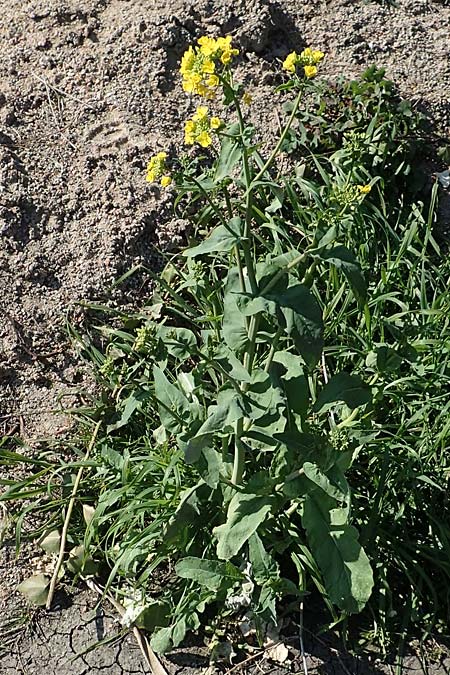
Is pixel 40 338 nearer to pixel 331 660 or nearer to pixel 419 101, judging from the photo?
pixel 331 660

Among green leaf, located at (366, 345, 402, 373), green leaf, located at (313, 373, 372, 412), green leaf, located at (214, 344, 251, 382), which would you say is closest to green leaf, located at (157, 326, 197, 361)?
green leaf, located at (214, 344, 251, 382)

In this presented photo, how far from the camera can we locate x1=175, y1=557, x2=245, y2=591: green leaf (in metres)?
2.53

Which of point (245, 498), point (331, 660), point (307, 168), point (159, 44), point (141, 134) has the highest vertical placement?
point (159, 44)

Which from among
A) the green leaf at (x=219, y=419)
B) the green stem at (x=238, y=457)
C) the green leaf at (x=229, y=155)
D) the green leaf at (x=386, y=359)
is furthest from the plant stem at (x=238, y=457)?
the green leaf at (x=229, y=155)

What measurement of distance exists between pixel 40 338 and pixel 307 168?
131 cm

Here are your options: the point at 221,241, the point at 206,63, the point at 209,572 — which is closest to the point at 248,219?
the point at 221,241

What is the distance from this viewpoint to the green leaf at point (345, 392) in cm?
232

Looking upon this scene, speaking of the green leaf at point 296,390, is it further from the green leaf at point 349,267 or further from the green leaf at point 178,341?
the green leaf at point 349,267

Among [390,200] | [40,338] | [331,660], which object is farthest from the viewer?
[390,200]

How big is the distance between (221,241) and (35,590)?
144 cm

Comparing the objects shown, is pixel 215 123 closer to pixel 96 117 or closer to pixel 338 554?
pixel 338 554

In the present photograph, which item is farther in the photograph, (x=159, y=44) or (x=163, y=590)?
(x=159, y=44)

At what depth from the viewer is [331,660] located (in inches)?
106

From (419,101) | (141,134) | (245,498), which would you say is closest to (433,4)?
(419,101)
